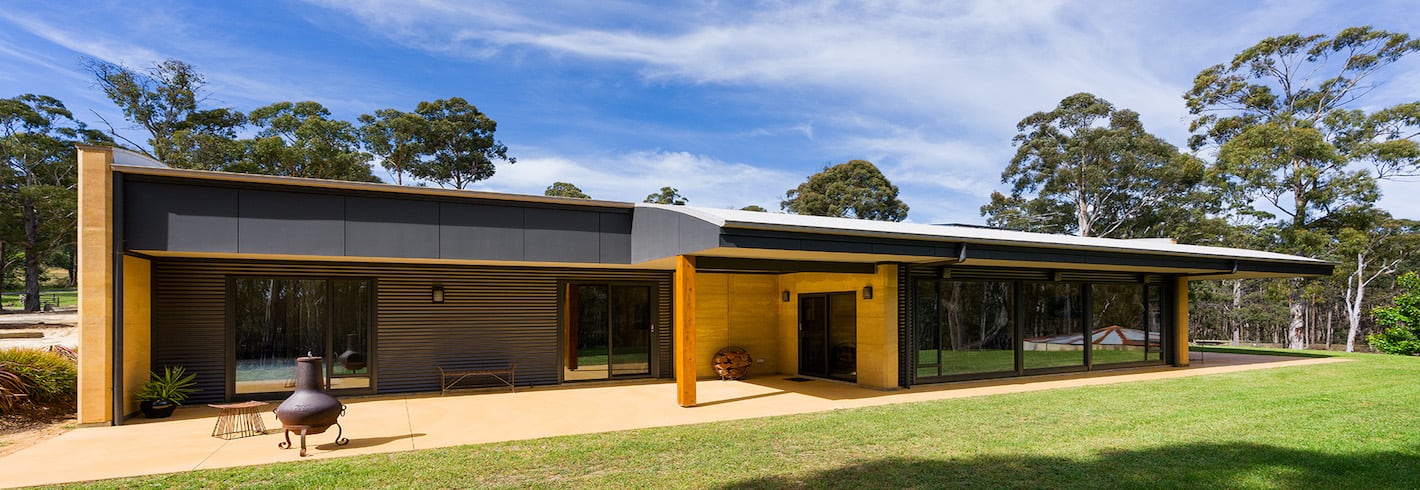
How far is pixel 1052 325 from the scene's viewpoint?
13289 mm

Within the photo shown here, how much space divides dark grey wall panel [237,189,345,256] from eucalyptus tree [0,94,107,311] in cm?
2342

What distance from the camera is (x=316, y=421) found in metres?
6.59

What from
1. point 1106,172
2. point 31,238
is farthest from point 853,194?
point 31,238

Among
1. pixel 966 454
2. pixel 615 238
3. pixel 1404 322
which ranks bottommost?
pixel 966 454

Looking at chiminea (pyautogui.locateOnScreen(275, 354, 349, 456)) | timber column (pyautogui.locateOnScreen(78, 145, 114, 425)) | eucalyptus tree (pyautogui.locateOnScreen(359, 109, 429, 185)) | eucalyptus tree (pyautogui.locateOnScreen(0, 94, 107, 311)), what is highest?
eucalyptus tree (pyautogui.locateOnScreen(359, 109, 429, 185))

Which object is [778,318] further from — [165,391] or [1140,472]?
[165,391]

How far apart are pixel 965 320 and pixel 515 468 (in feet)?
28.3

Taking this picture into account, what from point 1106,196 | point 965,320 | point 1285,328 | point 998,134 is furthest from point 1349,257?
point 965,320

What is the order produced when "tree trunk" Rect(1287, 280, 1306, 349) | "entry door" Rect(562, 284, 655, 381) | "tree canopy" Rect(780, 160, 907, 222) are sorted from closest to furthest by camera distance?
"entry door" Rect(562, 284, 655, 381) < "tree trunk" Rect(1287, 280, 1306, 349) < "tree canopy" Rect(780, 160, 907, 222)

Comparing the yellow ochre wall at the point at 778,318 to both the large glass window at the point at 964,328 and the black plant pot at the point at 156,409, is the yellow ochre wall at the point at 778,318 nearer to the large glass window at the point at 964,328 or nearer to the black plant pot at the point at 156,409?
the large glass window at the point at 964,328

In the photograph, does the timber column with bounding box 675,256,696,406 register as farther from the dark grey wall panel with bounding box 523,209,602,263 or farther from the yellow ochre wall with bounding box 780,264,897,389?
the yellow ochre wall with bounding box 780,264,897,389

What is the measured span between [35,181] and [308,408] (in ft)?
96.6

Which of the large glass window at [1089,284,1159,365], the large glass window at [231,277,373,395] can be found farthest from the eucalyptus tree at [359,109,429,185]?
the large glass window at [1089,284,1159,365]

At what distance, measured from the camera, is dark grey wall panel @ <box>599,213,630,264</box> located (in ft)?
35.5
